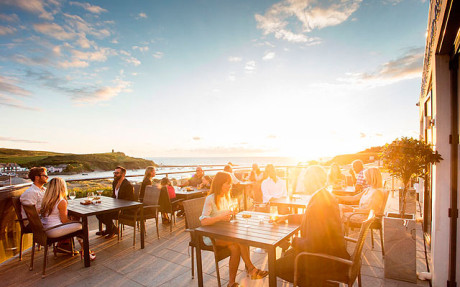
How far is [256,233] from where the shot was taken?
7.16 ft

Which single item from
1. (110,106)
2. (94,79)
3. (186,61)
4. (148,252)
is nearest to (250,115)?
(186,61)

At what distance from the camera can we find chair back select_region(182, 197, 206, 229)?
297 centimetres

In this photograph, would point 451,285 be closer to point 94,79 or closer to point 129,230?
point 129,230

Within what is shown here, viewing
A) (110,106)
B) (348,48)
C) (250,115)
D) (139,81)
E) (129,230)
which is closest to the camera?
(129,230)

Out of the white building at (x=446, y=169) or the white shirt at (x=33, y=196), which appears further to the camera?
the white shirt at (x=33, y=196)

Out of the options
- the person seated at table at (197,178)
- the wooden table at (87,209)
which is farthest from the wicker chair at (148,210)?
the person seated at table at (197,178)

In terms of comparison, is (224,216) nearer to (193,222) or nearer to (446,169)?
(193,222)

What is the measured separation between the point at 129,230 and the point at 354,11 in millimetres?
7889

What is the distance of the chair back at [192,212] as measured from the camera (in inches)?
117

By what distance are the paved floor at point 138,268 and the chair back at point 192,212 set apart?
698mm

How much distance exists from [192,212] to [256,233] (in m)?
1.15

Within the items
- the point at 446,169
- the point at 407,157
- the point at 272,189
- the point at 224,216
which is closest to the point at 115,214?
the point at 224,216

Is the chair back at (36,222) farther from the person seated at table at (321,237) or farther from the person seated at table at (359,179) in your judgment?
the person seated at table at (359,179)

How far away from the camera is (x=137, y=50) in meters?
8.42
